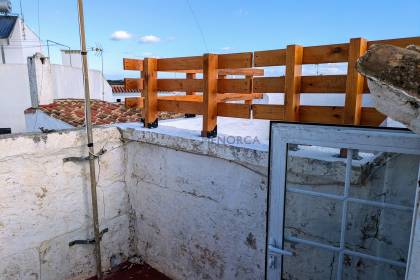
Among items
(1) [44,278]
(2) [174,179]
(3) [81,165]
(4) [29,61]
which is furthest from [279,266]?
(4) [29,61]

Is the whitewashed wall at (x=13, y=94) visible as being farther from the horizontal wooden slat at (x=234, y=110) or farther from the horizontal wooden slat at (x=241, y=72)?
the horizontal wooden slat at (x=234, y=110)

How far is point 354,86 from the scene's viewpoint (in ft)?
7.68

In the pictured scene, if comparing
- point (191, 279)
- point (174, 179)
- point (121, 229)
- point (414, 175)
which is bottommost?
point (191, 279)

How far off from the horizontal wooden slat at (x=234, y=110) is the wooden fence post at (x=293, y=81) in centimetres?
45

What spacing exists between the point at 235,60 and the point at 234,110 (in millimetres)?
489

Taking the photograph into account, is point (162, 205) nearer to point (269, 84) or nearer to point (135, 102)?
point (135, 102)

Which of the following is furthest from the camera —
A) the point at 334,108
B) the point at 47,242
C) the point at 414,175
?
the point at 47,242

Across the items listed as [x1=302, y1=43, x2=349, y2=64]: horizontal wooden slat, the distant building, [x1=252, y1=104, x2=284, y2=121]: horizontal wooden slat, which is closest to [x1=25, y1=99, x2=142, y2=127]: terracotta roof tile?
[x1=252, y1=104, x2=284, y2=121]: horizontal wooden slat

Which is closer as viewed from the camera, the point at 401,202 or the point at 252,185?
the point at 401,202

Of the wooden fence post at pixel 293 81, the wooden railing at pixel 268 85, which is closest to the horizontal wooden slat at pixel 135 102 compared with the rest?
the wooden railing at pixel 268 85

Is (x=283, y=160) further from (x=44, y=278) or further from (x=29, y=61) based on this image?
(x=29, y=61)

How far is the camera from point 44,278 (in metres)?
3.67

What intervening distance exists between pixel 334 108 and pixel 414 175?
77 centimetres

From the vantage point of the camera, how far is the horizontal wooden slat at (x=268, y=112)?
285cm
